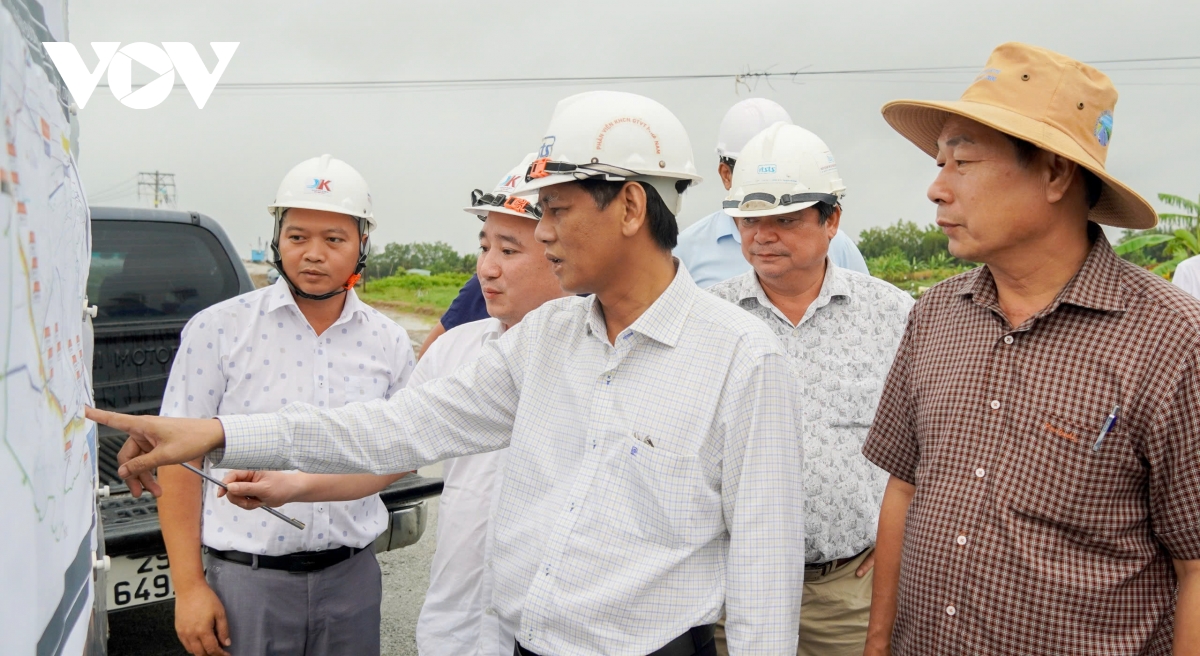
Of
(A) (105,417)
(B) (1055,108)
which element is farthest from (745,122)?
(A) (105,417)


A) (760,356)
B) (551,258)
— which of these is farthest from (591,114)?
(760,356)

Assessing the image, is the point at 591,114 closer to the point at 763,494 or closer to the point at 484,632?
the point at 763,494

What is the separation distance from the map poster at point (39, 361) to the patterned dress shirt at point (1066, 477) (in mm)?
1784

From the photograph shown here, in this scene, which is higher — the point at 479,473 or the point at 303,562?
the point at 479,473

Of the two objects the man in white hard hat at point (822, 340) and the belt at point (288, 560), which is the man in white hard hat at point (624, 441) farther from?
the man in white hard hat at point (822, 340)

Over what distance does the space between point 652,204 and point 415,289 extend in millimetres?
25031

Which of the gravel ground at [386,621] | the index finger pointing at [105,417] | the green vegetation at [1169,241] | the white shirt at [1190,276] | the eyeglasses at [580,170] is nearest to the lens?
the index finger pointing at [105,417]

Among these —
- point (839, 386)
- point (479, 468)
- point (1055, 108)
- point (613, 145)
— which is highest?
point (1055, 108)

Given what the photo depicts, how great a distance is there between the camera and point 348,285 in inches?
123

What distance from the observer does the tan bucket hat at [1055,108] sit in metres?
2.05

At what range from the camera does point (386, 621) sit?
5336 millimetres

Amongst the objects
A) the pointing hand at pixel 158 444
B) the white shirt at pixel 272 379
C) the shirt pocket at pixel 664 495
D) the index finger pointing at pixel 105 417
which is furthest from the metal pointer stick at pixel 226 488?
the shirt pocket at pixel 664 495

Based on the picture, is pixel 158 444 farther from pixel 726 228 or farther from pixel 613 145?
pixel 726 228

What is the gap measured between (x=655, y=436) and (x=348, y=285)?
4.96 feet
